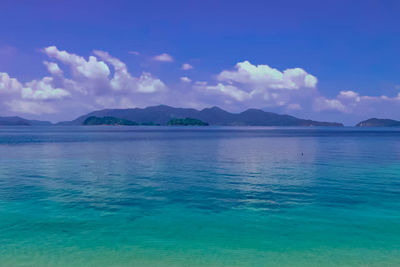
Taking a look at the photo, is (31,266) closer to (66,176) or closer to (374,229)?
(374,229)

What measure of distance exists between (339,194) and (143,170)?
2623 centimetres

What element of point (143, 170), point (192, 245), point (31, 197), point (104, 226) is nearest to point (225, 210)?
point (192, 245)

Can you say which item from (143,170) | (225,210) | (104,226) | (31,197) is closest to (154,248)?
(104,226)

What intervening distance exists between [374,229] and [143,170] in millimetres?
31348

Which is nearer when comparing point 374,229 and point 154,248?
point 154,248

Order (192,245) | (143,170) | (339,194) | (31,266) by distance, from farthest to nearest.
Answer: (143,170) < (339,194) < (192,245) < (31,266)

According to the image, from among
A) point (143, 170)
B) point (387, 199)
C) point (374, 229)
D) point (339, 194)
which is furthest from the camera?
point (143, 170)

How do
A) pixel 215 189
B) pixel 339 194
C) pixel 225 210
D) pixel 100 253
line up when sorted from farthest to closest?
pixel 215 189, pixel 339 194, pixel 225 210, pixel 100 253

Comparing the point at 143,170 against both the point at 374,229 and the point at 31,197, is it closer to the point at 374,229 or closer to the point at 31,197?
the point at 31,197

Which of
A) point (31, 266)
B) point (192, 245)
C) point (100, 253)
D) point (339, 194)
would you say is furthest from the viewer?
point (339, 194)

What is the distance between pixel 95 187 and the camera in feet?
105

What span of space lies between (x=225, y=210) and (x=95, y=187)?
15221mm

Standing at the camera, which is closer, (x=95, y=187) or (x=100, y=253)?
(x=100, y=253)

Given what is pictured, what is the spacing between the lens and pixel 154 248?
16844 mm
